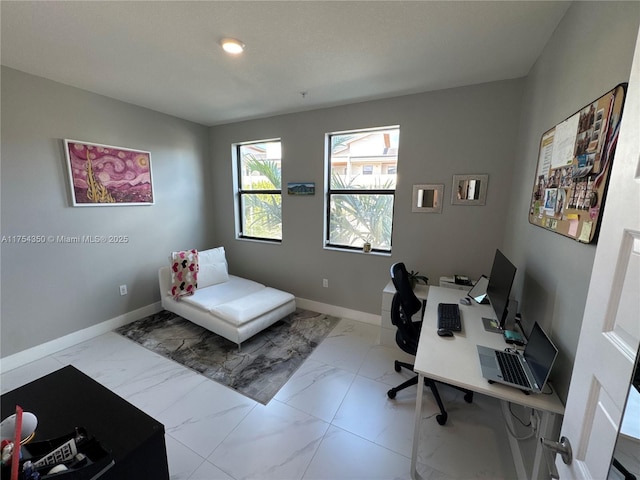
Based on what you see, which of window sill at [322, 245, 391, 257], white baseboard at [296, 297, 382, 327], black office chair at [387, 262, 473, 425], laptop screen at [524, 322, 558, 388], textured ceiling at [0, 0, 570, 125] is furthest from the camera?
white baseboard at [296, 297, 382, 327]

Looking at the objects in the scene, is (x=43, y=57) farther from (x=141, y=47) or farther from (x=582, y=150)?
(x=582, y=150)

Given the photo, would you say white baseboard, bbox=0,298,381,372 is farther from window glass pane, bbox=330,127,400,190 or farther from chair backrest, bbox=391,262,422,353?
window glass pane, bbox=330,127,400,190

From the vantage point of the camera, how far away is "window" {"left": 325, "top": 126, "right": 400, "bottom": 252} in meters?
2.85

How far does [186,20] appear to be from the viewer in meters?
1.48

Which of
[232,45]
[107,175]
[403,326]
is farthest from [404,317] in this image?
[107,175]

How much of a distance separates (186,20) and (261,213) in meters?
2.44

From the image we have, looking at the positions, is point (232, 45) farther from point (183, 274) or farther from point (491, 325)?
point (491, 325)

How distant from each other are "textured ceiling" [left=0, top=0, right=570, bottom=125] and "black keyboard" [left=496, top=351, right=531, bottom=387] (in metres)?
1.89

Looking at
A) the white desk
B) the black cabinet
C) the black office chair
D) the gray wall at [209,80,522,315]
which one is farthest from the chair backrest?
the black cabinet

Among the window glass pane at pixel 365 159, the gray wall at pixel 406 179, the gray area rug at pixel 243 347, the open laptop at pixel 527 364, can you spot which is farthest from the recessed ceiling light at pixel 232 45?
the gray area rug at pixel 243 347

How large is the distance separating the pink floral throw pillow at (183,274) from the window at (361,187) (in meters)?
1.73

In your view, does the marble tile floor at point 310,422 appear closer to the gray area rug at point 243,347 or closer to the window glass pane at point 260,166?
the gray area rug at point 243,347

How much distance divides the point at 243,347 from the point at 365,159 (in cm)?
246

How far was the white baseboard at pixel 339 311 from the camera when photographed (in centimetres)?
307
